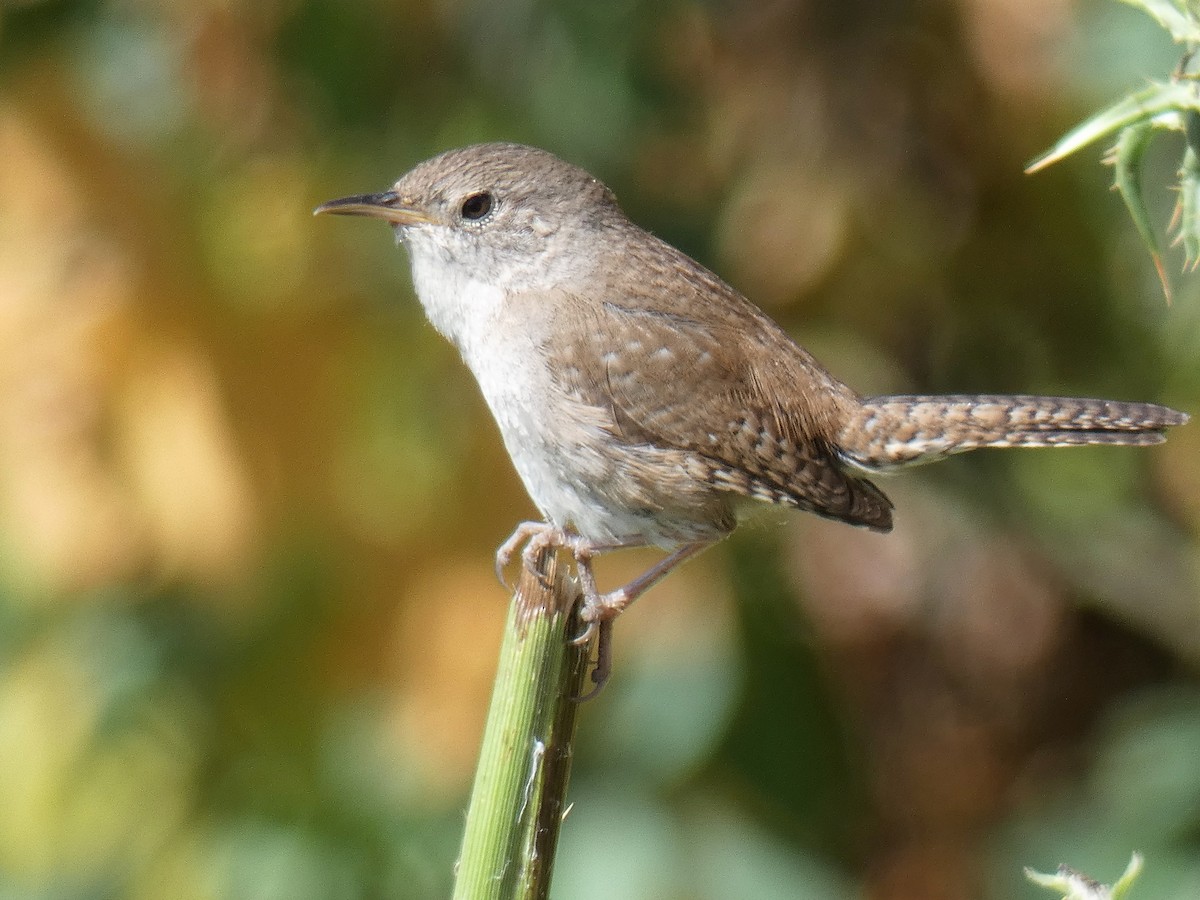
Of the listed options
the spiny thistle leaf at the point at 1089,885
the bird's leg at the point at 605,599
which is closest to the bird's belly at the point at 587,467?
the bird's leg at the point at 605,599

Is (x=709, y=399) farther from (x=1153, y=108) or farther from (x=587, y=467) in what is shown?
(x=1153, y=108)

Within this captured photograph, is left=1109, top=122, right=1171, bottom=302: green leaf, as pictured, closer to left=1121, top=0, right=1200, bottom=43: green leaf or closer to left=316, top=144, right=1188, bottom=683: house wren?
left=1121, top=0, right=1200, bottom=43: green leaf

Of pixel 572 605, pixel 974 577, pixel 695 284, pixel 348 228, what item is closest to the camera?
pixel 572 605

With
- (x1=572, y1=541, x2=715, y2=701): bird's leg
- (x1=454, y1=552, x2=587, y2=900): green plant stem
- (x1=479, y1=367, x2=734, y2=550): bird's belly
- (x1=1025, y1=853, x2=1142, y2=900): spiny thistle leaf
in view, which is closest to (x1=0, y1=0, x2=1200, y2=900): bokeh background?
(x1=572, y1=541, x2=715, y2=701): bird's leg

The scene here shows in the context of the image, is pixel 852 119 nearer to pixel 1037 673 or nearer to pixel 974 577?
pixel 974 577

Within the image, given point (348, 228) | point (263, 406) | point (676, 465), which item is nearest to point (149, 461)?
point (263, 406)
